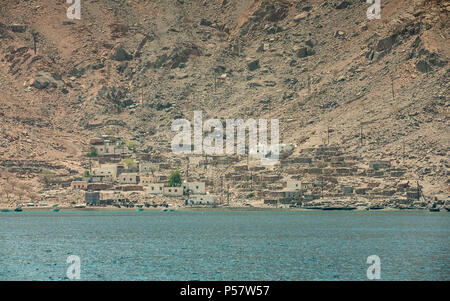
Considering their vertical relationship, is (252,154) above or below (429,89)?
below

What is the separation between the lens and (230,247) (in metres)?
101

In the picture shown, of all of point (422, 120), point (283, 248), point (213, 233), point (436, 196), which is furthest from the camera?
point (422, 120)

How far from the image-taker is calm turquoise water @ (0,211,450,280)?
77.1 m

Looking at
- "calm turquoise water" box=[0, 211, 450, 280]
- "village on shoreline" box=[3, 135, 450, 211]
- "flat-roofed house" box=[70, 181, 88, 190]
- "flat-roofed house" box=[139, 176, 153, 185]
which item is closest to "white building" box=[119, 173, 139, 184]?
"village on shoreline" box=[3, 135, 450, 211]

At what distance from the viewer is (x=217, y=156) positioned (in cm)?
19838

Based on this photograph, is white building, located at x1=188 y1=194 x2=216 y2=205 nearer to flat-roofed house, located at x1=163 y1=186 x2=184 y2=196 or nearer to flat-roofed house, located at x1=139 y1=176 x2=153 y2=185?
flat-roofed house, located at x1=163 y1=186 x2=184 y2=196

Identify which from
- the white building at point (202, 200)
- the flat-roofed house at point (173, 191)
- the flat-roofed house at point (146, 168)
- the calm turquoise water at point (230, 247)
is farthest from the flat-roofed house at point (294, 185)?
the flat-roofed house at point (146, 168)

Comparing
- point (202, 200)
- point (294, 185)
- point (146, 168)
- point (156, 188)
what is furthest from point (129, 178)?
point (294, 185)

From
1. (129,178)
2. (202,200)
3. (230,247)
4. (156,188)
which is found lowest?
(230,247)

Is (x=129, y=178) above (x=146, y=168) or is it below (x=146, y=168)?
below

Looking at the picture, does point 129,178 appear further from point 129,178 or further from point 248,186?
point 248,186
